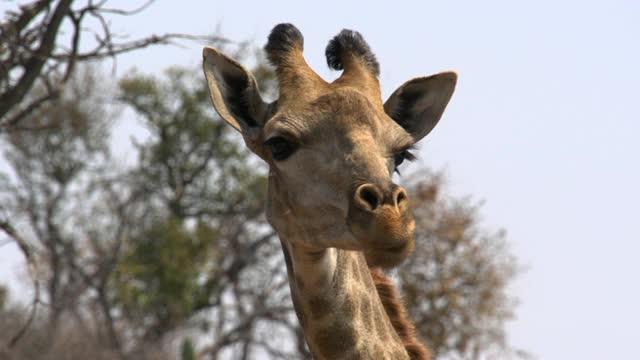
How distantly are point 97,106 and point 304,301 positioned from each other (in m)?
40.4

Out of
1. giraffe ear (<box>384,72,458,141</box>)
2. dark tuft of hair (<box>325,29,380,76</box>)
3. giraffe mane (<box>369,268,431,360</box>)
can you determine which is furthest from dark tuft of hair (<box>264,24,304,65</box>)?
giraffe mane (<box>369,268,431,360</box>)

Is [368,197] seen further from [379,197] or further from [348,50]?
[348,50]

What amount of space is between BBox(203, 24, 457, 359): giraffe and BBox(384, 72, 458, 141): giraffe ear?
0.15 ft

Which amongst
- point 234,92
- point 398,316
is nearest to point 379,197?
point 398,316

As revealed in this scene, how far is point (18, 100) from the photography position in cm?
1199

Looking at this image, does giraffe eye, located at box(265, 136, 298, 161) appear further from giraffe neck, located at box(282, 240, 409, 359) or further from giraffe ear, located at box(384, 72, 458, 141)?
giraffe ear, located at box(384, 72, 458, 141)

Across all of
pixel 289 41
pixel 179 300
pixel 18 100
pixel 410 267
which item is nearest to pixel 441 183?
pixel 410 267

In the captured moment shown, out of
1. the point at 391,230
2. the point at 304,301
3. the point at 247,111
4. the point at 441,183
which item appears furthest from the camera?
the point at 441,183

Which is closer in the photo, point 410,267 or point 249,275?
point 410,267

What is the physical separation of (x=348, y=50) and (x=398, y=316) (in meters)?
1.71

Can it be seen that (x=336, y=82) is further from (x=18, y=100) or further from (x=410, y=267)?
(x=410, y=267)

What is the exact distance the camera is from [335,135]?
8438 mm

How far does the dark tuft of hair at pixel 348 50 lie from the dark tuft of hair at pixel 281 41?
207 mm

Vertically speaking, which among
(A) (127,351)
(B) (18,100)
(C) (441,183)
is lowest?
(A) (127,351)
